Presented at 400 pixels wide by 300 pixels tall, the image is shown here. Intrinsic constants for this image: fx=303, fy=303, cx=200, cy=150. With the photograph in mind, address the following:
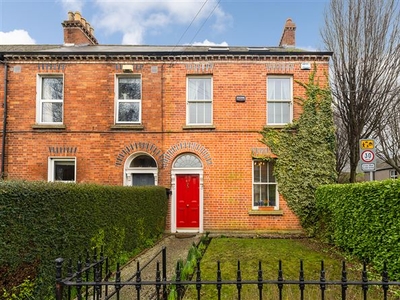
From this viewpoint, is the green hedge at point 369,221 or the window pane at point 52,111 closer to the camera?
the green hedge at point 369,221

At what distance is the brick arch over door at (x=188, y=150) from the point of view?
39.4 feet

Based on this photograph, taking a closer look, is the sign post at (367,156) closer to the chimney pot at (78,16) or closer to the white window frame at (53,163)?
the white window frame at (53,163)

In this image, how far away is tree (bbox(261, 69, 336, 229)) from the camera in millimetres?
11680

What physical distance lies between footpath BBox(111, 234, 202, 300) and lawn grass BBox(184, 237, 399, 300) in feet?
2.48

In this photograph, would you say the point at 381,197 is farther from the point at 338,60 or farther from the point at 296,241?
the point at 338,60

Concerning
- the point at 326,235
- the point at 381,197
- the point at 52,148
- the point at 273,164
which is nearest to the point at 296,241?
the point at 326,235

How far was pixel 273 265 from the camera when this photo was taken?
712 cm

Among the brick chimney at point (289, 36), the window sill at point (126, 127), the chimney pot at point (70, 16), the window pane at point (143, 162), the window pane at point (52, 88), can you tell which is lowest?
the window pane at point (143, 162)

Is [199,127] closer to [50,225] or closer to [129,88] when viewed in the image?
[129,88]

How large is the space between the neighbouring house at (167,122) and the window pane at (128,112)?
0.13ft

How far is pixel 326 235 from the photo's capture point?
33.1 ft

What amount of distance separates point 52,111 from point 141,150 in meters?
4.05

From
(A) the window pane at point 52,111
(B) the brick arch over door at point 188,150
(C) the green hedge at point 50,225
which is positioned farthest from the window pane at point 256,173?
(A) the window pane at point 52,111

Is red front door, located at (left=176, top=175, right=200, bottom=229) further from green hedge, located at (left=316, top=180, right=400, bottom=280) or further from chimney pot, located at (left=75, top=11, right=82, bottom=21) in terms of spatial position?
chimney pot, located at (left=75, top=11, right=82, bottom=21)
